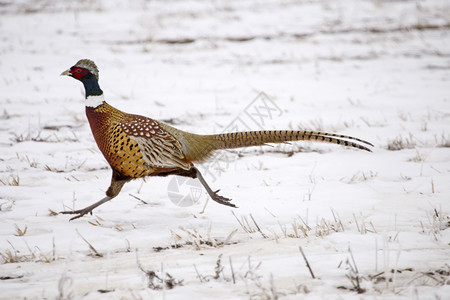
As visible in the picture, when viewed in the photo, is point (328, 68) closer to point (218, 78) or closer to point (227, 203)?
point (218, 78)

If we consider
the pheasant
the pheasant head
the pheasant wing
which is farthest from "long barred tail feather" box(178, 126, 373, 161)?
the pheasant head

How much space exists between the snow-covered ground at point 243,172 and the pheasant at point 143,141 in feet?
1.21

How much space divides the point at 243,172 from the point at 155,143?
144cm

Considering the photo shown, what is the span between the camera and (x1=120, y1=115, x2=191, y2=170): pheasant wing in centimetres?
324

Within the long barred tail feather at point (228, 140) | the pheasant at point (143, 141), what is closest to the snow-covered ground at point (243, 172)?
the pheasant at point (143, 141)

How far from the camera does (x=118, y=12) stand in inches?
545

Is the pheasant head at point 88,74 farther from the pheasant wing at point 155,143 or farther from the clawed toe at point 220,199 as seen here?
the clawed toe at point 220,199

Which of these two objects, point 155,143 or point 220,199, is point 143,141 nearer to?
point 155,143

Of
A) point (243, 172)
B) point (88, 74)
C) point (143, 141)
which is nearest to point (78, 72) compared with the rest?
point (88, 74)

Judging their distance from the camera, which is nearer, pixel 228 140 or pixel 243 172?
pixel 228 140

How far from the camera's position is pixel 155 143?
331 centimetres

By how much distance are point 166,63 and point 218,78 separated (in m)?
1.63

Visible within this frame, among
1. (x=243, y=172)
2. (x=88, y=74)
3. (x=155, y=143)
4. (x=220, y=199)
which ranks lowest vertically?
(x=220, y=199)

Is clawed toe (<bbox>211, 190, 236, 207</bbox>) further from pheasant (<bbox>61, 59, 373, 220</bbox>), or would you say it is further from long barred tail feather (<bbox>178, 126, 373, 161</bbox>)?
long barred tail feather (<bbox>178, 126, 373, 161</bbox>)
